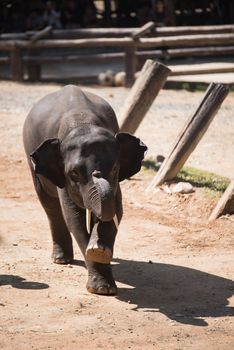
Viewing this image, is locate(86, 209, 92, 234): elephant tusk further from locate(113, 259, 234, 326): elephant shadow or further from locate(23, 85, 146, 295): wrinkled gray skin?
locate(113, 259, 234, 326): elephant shadow

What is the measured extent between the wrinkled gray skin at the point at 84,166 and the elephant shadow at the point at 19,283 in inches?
17.8

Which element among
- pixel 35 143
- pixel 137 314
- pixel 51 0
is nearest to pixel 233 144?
pixel 35 143

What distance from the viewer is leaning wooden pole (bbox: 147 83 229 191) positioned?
1034 centimetres

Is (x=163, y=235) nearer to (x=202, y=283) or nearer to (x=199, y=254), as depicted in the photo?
(x=199, y=254)

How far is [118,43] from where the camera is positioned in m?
19.1

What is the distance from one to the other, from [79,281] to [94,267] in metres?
0.49

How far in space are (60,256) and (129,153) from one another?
125 centimetres

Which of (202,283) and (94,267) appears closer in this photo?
(94,267)

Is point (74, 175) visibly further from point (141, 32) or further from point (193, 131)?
point (141, 32)

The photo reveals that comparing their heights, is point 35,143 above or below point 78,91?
below

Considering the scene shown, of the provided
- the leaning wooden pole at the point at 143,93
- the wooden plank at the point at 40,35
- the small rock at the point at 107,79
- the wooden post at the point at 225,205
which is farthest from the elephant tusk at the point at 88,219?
→ the wooden plank at the point at 40,35

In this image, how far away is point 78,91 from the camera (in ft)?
25.4

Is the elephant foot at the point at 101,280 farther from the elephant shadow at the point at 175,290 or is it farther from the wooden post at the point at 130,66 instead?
the wooden post at the point at 130,66

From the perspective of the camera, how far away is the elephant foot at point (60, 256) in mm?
8000
